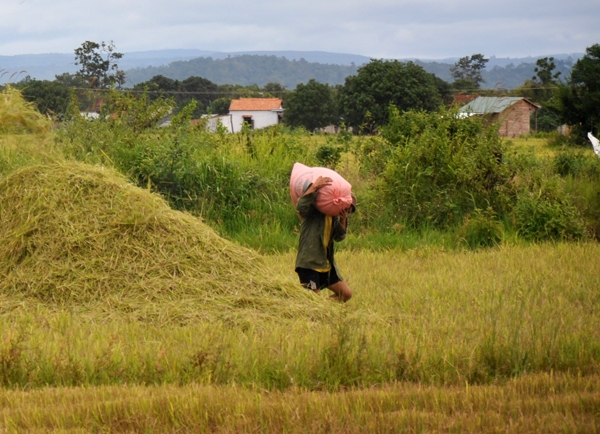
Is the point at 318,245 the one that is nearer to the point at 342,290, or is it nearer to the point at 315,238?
the point at 315,238

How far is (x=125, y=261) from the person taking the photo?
22.1ft

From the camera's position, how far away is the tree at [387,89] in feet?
166

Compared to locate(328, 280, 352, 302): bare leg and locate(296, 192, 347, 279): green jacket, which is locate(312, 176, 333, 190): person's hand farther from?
locate(328, 280, 352, 302): bare leg

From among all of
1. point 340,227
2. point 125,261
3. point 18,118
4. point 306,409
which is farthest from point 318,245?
point 18,118

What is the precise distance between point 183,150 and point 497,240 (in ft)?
16.0

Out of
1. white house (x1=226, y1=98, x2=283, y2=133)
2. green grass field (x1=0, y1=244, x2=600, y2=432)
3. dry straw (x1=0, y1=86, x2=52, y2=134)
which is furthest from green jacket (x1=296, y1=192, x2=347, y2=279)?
white house (x1=226, y1=98, x2=283, y2=133)

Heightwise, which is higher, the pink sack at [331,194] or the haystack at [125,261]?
the pink sack at [331,194]

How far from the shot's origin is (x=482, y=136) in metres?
12.4

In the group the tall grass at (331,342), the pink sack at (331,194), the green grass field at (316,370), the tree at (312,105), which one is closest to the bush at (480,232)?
the tall grass at (331,342)

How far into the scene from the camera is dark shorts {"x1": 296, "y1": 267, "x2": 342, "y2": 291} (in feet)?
22.6

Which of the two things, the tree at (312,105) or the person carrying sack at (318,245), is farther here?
the tree at (312,105)

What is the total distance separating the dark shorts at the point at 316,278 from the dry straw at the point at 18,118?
7.79 metres

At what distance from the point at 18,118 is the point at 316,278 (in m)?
8.24

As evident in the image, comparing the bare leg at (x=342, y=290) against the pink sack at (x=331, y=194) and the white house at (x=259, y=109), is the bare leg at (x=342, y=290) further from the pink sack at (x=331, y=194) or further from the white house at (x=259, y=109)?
the white house at (x=259, y=109)
